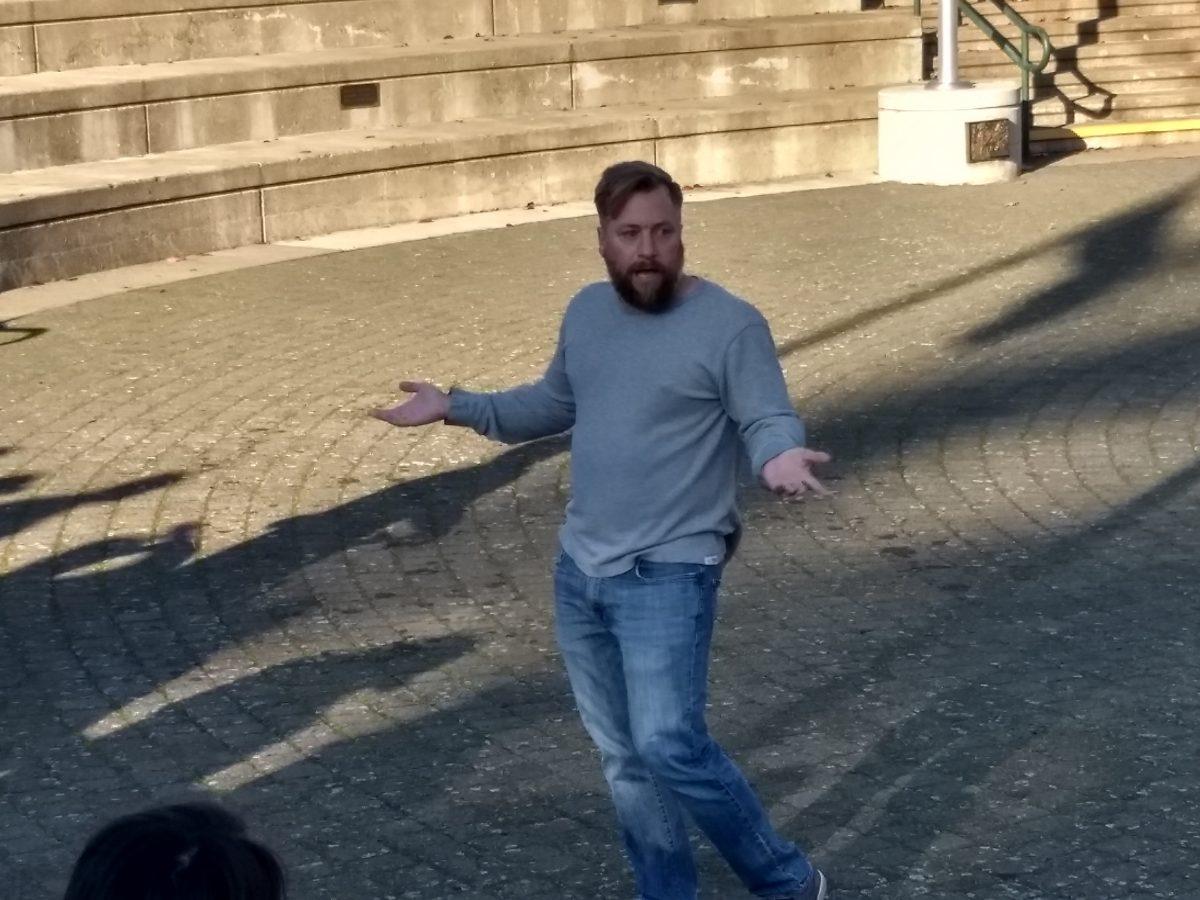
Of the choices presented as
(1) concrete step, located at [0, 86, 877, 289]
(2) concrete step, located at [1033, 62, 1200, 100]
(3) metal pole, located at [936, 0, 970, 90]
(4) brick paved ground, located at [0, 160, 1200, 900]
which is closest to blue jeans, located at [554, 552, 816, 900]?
(4) brick paved ground, located at [0, 160, 1200, 900]

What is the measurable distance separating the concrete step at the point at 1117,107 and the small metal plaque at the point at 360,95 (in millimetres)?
6309

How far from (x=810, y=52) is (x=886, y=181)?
69.9 inches

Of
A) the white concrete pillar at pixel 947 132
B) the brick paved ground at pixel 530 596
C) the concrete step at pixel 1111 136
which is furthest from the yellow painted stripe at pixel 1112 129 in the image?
the brick paved ground at pixel 530 596

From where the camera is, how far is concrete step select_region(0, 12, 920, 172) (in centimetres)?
1382

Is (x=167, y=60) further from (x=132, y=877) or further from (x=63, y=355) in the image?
(x=132, y=877)

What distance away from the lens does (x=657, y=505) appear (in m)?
4.39

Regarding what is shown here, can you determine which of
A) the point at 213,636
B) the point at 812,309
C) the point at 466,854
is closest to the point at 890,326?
the point at 812,309

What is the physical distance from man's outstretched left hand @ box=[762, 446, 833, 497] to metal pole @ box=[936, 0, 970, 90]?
12.3m

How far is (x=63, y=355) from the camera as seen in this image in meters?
10.7

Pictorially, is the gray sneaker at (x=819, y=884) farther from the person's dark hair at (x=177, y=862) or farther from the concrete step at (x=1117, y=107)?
the concrete step at (x=1117, y=107)

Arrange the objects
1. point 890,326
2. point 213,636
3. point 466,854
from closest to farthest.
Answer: point 466,854 < point 213,636 < point 890,326

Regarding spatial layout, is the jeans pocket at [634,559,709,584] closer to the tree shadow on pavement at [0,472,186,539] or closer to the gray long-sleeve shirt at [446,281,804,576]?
the gray long-sleeve shirt at [446,281,804,576]

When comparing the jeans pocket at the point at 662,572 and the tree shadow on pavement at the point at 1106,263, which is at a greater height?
the jeans pocket at the point at 662,572

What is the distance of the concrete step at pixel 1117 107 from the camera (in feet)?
61.5
